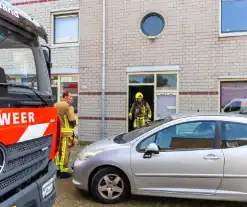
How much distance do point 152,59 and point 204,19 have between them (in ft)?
6.76

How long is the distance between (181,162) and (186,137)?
1.40ft

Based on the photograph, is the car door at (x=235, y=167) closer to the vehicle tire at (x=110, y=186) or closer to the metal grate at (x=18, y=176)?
the vehicle tire at (x=110, y=186)

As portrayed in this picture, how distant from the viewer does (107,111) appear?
10.5m

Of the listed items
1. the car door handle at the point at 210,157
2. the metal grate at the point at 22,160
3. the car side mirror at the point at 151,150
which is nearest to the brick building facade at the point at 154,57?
the car door handle at the point at 210,157

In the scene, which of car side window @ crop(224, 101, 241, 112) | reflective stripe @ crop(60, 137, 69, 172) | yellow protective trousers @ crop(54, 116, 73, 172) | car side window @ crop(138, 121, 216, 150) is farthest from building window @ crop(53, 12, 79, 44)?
car side window @ crop(138, 121, 216, 150)

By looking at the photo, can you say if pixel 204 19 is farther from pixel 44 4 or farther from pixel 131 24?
pixel 44 4

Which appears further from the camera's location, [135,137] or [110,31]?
[110,31]

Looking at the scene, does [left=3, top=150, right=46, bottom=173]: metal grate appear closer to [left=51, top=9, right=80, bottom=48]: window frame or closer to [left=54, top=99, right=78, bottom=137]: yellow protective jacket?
[left=54, top=99, right=78, bottom=137]: yellow protective jacket

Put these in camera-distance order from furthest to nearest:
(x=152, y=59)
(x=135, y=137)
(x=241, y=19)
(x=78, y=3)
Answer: (x=78, y=3), (x=152, y=59), (x=241, y=19), (x=135, y=137)

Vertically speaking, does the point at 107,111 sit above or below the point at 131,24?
below

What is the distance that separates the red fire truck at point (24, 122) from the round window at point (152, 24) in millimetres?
6682

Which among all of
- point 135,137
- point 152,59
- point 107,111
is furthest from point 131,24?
point 135,137

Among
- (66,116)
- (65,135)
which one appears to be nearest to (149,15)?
(66,116)

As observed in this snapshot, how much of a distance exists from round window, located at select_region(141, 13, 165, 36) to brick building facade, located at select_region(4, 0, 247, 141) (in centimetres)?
11
